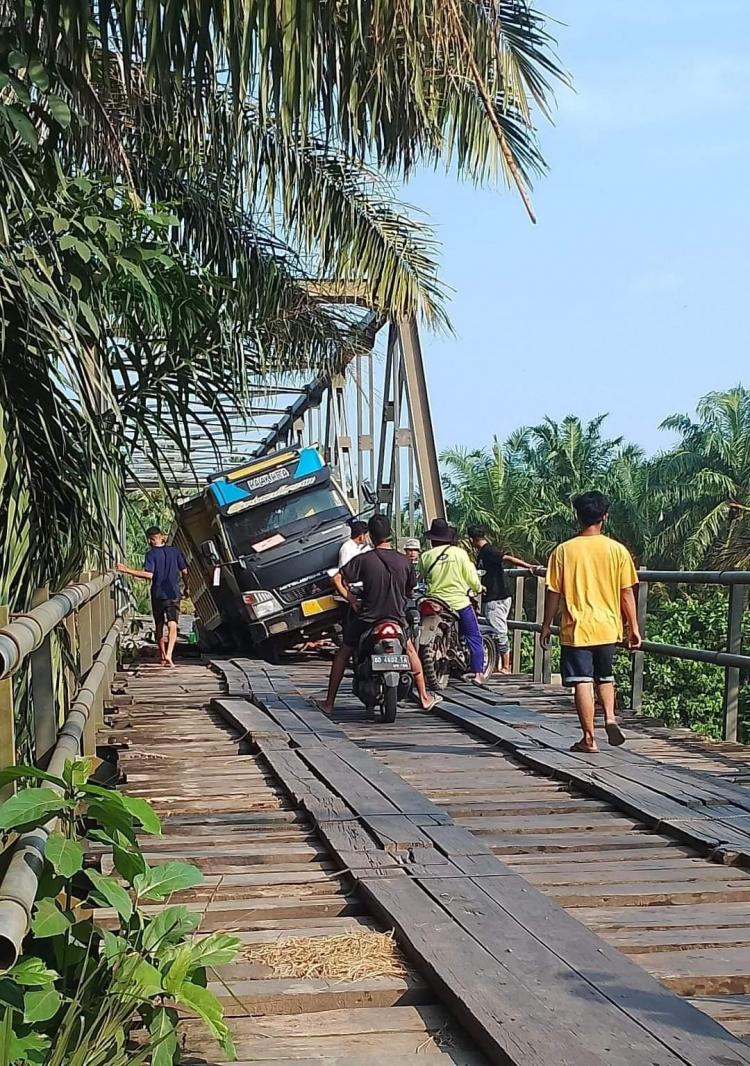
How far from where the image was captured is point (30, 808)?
109 inches

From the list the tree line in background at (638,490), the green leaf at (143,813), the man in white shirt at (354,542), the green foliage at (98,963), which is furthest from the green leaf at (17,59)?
the tree line in background at (638,490)

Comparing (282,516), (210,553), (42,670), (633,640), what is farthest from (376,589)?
(210,553)

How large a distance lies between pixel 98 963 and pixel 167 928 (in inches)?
7.1

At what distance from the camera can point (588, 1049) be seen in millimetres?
3051

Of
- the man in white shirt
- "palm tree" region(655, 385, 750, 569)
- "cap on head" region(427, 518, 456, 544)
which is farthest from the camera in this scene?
"palm tree" region(655, 385, 750, 569)

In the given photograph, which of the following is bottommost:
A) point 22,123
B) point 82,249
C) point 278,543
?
point 278,543

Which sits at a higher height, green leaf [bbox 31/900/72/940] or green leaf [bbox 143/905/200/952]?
green leaf [bbox 31/900/72/940]

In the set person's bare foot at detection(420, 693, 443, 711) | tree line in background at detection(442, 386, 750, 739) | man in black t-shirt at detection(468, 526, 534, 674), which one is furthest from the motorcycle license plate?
tree line in background at detection(442, 386, 750, 739)

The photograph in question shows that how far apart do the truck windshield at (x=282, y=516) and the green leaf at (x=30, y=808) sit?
14291 mm

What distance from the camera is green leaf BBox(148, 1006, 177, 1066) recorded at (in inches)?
109

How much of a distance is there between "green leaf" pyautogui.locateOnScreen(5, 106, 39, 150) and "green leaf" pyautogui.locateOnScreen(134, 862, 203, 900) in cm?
258

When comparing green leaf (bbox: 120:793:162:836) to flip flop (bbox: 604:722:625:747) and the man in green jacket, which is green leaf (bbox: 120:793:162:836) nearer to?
flip flop (bbox: 604:722:625:747)

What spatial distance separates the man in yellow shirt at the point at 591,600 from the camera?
7.61 meters

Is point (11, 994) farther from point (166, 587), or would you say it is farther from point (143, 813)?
point (166, 587)
